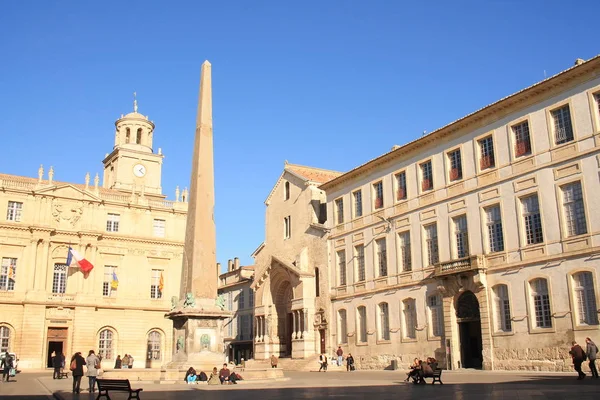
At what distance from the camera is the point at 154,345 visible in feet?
152

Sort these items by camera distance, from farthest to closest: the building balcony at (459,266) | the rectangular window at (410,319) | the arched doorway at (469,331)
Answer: the rectangular window at (410,319), the arched doorway at (469,331), the building balcony at (459,266)

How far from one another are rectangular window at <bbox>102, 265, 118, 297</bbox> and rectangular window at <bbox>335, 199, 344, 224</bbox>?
17.7 metres

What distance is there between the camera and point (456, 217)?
2858cm

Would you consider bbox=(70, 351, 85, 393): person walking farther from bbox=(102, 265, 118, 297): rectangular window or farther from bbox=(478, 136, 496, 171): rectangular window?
→ bbox=(102, 265, 118, 297): rectangular window

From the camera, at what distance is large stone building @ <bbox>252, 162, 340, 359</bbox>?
37625 mm

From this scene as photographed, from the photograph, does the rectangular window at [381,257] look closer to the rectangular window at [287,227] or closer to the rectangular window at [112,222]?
the rectangular window at [287,227]

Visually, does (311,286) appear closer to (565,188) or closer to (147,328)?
(147,328)

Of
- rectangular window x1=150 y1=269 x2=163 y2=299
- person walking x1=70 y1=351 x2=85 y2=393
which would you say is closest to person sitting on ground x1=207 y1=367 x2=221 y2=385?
person walking x1=70 y1=351 x2=85 y2=393

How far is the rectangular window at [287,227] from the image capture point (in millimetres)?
42312

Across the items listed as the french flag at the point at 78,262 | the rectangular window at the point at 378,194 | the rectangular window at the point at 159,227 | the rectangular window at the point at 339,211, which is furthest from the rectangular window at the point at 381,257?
the french flag at the point at 78,262

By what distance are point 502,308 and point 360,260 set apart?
33.2ft

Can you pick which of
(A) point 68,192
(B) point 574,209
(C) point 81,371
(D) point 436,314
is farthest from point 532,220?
(A) point 68,192

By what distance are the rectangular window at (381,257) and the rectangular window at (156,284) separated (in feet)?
65.1

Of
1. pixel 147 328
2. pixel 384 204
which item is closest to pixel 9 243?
pixel 147 328
